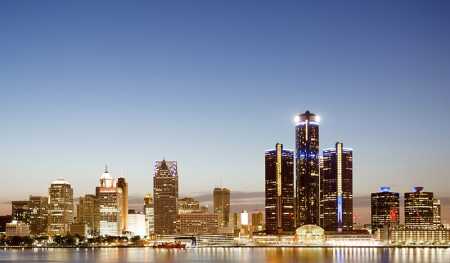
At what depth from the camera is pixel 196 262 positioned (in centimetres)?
11350

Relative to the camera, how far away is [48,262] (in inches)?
4486

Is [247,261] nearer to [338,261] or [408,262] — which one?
[338,261]

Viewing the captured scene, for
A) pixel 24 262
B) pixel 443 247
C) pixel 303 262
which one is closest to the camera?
pixel 303 262

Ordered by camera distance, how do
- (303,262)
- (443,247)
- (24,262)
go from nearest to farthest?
(303,262) → (24,262) → (443,247)

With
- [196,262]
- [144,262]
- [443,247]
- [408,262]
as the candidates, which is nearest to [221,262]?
[196,262]

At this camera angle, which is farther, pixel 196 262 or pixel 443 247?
pixel 443 247

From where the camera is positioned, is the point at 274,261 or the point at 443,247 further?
the point at 443,247

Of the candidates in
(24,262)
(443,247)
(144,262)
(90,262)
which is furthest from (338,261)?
(443,247)

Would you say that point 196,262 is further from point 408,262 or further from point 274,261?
point 408,262

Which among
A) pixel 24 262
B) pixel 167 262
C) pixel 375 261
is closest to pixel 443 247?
pixel 375 261

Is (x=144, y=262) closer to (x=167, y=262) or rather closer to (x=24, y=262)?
(x=167, y=262)

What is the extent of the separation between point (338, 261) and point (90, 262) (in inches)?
1344

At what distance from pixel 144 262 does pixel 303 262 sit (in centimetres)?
2147

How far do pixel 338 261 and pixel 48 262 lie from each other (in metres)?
40.4
